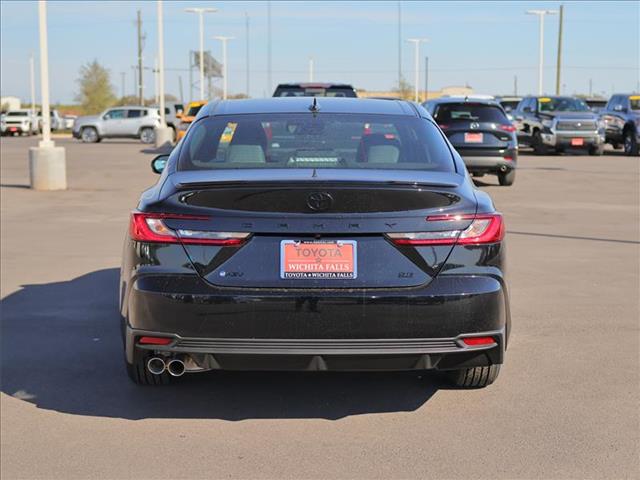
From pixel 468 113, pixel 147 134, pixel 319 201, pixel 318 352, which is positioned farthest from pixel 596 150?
pixel 318 352

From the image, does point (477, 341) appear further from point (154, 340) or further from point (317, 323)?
point (154, 340)

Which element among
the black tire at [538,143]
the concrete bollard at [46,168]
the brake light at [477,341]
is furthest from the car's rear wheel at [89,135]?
the brake light at [477,341]

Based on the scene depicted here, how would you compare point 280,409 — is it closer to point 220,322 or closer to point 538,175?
point 220,322

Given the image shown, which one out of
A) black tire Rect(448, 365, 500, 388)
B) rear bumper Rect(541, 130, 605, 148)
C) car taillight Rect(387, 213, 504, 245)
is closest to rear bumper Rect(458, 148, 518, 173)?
rear bumper Rect(541, 130, 605, 148)

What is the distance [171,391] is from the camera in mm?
5473

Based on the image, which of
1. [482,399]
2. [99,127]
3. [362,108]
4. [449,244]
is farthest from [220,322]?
[99,127]

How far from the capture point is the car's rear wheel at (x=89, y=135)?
47.1 metres

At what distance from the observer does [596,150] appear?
3097 centimetres

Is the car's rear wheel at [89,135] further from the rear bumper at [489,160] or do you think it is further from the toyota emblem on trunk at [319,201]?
the toyota emblem on trunk at [319,201]

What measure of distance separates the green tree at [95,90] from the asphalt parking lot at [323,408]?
92121mm

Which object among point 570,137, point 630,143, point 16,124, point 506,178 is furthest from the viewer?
point 16,124

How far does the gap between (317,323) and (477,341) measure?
2.55 feet

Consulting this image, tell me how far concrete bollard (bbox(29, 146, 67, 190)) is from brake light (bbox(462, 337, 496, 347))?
48.9ft

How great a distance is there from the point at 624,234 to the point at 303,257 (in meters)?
8.90
